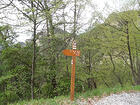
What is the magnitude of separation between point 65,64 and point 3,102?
8.56 metres

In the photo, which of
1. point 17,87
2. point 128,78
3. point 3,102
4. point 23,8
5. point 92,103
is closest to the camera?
point 92,103

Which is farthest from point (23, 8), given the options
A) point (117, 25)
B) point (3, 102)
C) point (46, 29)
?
point (3, 102)

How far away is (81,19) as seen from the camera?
7.57m

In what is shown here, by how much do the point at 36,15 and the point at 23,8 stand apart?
0.54 metres

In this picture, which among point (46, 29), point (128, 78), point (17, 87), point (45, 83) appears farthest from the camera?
point (128, 78)

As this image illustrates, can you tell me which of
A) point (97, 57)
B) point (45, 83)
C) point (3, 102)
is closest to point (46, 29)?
point (45, 83)

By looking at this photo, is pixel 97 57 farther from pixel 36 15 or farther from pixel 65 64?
pixel 36 15

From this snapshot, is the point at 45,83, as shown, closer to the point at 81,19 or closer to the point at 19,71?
the point at 19,71

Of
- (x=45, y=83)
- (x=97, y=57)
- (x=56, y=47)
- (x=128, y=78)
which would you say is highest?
(x=56, y=47)

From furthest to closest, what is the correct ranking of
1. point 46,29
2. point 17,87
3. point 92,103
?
point 17,87 → point 46,29 → point 92,103

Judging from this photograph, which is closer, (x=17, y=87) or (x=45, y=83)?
(x=45, y=83)

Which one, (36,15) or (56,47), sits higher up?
→ (36,15)

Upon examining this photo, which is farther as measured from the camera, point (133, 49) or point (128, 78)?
point (128, 78)

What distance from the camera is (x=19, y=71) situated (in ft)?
26.8
